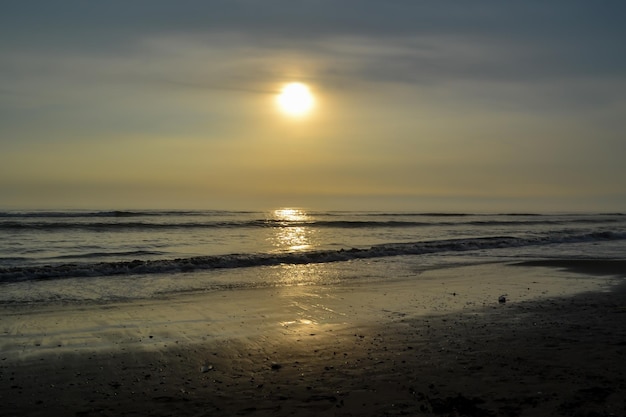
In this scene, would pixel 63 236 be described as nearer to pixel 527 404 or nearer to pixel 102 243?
pixel 102 243

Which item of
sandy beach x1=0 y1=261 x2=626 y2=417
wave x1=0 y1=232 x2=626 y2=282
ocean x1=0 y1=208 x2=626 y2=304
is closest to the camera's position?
sandy beach x1=0 y1=261 x2=626 y2=417

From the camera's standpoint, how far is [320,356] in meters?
7.42

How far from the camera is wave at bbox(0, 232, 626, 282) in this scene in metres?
16.5

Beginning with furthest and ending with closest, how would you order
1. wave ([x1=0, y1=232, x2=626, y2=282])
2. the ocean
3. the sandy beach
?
wave ([x1=0, y1=232, x2=626, y2=282])
the ocean
the sandy beach

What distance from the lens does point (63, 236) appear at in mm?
32594

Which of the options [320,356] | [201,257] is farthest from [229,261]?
[320,356]

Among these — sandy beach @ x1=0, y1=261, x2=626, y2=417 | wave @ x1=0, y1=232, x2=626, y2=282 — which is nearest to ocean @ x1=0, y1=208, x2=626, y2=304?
wave @ x1=0, y1=232, x2=626, y2=282

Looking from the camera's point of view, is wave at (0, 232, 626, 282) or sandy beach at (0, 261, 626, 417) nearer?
sandy beach at (0, 261, 626, 417)

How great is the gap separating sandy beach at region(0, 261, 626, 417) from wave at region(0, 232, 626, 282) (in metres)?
5.26

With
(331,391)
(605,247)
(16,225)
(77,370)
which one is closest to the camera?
(331,391)

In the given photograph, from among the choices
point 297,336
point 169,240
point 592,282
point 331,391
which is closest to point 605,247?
point 592,282

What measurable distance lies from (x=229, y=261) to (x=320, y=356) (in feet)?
42.3

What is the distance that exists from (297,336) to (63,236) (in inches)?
1097

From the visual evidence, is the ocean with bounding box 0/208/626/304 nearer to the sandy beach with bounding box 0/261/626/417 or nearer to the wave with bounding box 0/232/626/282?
the wave with bounding box 0/232/626/282
